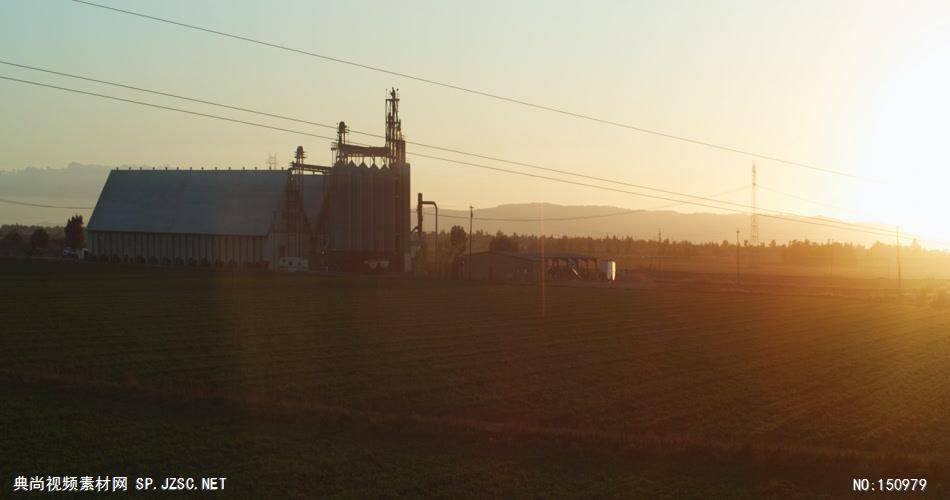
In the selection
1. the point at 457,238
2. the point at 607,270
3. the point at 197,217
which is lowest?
the point at 607,270

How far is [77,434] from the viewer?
1334 centimetres

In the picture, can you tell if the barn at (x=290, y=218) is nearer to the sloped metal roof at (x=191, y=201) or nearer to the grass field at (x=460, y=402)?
the sloped metal roof at (x=191, y=201)

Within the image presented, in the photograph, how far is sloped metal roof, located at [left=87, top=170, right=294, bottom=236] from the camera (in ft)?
230

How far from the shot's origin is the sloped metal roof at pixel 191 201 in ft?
230

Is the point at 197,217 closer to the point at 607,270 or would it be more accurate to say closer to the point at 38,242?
the point at 38,242

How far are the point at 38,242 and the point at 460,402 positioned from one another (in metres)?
83.7

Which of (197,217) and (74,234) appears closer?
(197,217)

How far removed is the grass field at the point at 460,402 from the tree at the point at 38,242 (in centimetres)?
5870

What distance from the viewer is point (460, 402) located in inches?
678

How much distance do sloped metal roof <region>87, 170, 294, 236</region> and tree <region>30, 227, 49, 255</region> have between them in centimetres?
1428

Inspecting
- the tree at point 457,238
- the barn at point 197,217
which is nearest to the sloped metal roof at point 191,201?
the barn at point 197,217

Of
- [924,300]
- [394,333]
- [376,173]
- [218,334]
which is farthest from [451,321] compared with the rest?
[924,300]

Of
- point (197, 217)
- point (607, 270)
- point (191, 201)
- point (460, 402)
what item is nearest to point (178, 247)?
point (197, 217)

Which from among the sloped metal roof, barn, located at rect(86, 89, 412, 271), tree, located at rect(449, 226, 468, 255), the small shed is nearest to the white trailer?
the small shed
